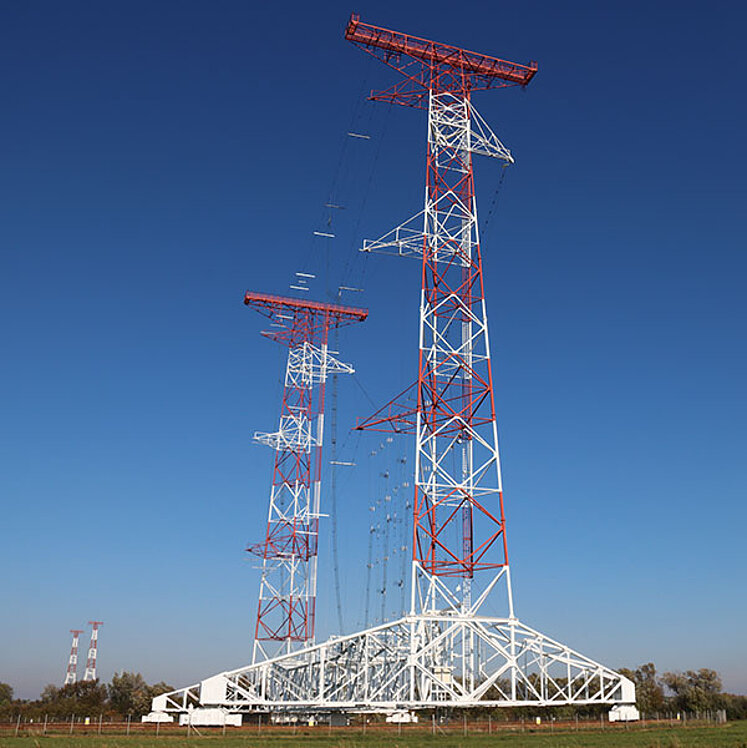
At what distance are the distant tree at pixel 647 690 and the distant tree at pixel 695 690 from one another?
1788 mm

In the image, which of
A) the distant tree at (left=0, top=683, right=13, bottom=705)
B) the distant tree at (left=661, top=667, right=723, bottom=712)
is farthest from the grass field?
the distant tree at (left=0, top=683, right=13, bottom=705)

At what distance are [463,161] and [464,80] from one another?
17.5ft

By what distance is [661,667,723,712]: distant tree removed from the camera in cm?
7444

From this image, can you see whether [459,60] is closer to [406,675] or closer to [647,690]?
[406,675]

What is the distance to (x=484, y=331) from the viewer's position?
147 ft

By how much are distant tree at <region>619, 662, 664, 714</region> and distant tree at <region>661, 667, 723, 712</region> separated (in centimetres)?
179

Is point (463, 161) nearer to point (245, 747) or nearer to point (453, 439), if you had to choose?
point (453, 439)

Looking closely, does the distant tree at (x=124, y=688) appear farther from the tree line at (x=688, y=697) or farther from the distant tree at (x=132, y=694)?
the tree line at (x=688, y=697)

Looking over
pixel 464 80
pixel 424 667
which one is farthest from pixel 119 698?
pixel 464 80

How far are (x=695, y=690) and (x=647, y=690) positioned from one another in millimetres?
14566

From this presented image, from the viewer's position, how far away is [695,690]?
77.4 meters

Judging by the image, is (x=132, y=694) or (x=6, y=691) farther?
(x=6, y=691)

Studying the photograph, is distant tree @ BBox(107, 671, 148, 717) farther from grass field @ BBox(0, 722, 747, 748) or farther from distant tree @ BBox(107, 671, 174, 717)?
grass field @ BBox(0, 722, 747, 748)

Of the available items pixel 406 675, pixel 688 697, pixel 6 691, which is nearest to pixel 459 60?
pixel 406 675
